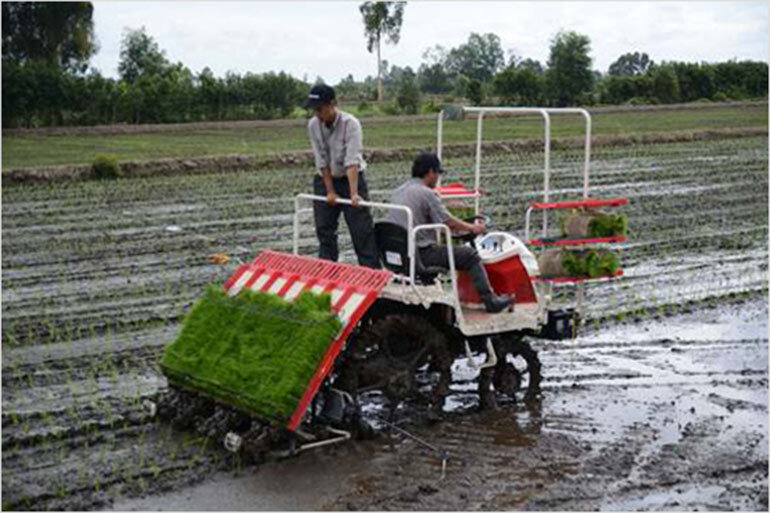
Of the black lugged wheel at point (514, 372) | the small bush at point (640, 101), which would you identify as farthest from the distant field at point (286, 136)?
the black lugged wheel at point (514, 372)

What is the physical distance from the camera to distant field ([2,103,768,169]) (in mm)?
31922

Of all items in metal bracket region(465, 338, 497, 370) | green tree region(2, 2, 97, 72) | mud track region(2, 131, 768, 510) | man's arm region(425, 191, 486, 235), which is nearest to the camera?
mud track region(2, 131, 768, 510)

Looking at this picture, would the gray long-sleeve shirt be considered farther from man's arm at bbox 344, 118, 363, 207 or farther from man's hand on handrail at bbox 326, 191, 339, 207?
A: man's hand on handrail at bbox 326, 191, 339, 207

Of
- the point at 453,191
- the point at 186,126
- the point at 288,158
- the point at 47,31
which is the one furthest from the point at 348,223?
the point at 47,31

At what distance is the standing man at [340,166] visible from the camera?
9.33 m

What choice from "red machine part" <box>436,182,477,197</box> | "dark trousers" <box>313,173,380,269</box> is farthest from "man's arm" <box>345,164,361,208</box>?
"red machine part" <box>436,182,477,197</box>

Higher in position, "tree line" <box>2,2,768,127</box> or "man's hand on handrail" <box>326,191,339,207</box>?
"tree line" <box>2,2,768,127</box>

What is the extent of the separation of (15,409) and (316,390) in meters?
2.66

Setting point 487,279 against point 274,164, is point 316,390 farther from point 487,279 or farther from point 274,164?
point 274,164

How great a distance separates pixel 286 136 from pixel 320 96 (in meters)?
30.2

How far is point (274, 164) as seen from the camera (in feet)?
99.8

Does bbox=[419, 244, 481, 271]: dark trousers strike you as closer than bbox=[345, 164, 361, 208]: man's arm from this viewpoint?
Yes

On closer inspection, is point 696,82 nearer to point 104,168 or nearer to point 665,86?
point 665,86

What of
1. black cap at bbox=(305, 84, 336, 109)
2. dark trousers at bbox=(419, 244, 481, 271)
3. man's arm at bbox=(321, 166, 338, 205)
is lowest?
dark trousers at bbox=(419, 244, 481, 271)
